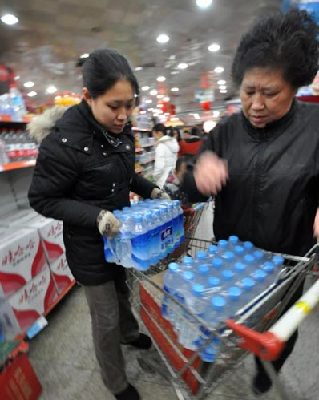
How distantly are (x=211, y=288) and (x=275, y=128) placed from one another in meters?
0.71

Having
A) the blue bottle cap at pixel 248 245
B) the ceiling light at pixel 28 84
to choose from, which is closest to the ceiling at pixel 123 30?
the ceiling light at pixel 28 84

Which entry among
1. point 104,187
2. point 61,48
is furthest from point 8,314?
point 61,48

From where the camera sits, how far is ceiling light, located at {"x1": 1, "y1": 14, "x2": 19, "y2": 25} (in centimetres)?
684

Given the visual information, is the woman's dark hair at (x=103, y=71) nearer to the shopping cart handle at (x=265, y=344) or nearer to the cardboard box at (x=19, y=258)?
the shopping cart handle at (x=265, y=344)

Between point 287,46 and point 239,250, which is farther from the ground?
point 287,46

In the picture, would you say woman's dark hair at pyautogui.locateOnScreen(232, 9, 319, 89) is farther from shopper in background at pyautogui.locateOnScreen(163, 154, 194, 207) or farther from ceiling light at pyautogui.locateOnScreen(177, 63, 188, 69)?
ceiling light at pyautogui.locateOnScreen(177, 63, 188, 69)

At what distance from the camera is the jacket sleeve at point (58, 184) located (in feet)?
4.38

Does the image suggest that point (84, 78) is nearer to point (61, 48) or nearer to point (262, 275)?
point (262, 275)

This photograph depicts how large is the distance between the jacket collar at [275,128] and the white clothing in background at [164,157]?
3871 millimetres

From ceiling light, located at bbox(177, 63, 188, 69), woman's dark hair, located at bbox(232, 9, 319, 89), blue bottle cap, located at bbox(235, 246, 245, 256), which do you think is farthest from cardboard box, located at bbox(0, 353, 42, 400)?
ceiling light, located at bbox(177, 63, 188, 69)

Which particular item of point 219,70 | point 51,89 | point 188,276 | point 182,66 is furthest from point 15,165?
point 51,89

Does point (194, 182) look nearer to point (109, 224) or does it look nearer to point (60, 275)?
point (109, 224)

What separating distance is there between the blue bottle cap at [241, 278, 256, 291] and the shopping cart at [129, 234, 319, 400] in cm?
5

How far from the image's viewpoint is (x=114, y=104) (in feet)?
4.44
